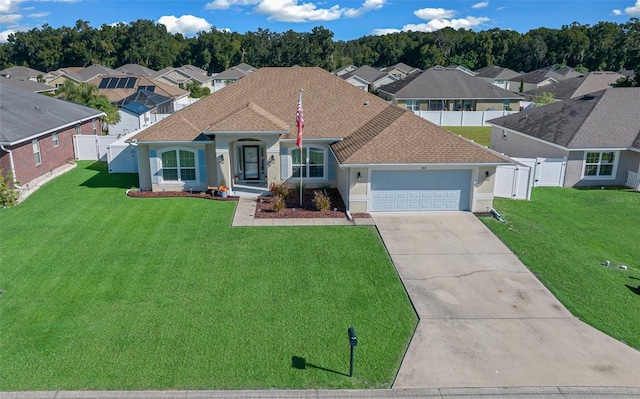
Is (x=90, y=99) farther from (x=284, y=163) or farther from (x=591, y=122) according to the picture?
(x=591, y=122)

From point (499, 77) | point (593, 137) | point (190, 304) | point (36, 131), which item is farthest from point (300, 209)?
point (499, 77)

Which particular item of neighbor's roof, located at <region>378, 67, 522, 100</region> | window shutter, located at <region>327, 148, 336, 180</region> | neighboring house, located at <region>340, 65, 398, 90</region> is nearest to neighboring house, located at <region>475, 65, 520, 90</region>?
neighboring house, located at <region>340, 65, 398, 90</region>

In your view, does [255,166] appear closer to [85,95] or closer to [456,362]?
[456,362]

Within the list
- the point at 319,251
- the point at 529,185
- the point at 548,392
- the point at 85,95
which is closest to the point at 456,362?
the point at 548,392

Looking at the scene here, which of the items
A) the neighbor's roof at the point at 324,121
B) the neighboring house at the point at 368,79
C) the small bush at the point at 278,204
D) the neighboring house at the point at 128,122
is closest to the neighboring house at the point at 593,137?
the neighbor's roof at the point at 324,121

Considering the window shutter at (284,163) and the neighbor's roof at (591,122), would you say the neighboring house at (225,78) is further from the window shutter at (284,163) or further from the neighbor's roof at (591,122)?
the window shutter at (284,163)

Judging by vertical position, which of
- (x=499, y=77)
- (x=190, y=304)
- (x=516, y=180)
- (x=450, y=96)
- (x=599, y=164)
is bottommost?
(x=190, y=304)
